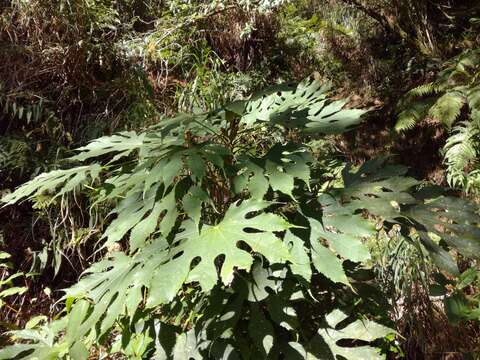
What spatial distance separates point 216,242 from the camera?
1.00 m

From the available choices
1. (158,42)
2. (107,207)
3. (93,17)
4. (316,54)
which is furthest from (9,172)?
(316,54)

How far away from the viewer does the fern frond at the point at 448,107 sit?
9.15 ft

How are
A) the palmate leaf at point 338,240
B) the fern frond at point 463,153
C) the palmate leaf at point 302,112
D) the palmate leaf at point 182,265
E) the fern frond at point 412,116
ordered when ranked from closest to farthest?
the palmate leaf at point 182,265 < the palmate leaf at point 338,240 < the palmate leaf at point 302,112 < the fern frond at point 463,153 < the fern frond at point 412,116

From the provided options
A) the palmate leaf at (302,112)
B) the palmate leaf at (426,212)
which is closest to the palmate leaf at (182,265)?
the palmate leaf at (426,212)

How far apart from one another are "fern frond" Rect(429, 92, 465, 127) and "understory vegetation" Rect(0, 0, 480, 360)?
16 mm

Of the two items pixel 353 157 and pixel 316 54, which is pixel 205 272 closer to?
pixel 353 157

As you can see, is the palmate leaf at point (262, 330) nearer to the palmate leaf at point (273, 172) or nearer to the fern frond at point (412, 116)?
the palmate leaf at point (273, 172)

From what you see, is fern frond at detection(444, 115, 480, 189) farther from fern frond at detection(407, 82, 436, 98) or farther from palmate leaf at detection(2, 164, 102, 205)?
palmate leaf at detection(2, 164, 102, 205)

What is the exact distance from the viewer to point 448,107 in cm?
283

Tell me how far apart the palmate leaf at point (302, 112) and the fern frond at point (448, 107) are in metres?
1.60

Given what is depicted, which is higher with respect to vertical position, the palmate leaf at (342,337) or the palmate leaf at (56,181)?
the palmate leaf at (56,181)

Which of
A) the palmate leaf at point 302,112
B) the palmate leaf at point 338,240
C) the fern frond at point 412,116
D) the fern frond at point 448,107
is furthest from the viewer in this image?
the fern frond at point 412,116

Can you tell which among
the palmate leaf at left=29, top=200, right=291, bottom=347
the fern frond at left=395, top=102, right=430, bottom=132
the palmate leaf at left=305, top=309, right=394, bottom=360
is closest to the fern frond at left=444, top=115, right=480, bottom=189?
the fern frond at left=395, top=102, right=430, bottom=132

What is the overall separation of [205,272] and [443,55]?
3650mm
